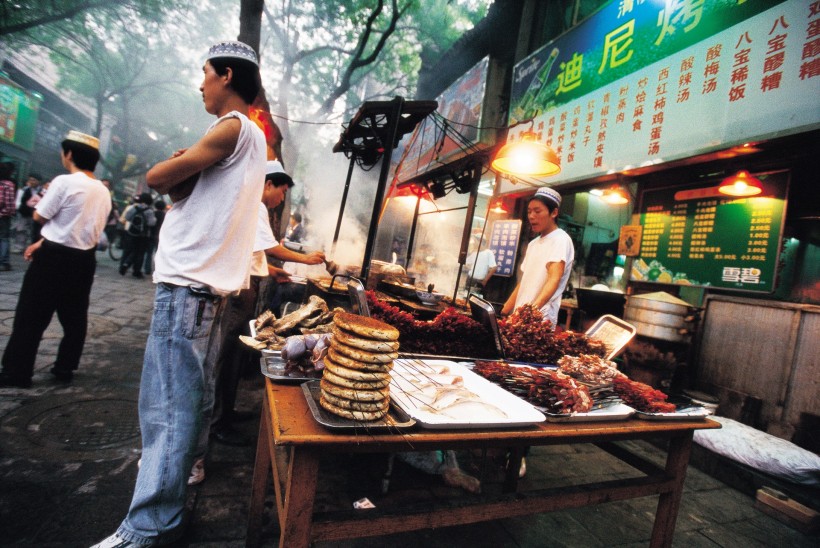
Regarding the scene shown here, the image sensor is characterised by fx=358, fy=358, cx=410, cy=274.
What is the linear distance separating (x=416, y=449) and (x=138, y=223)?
12751 millimetres

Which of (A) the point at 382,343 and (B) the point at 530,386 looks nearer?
(A) the point at 382,343

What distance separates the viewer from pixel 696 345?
5.68 m

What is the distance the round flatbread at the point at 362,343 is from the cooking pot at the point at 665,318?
5.48 metres

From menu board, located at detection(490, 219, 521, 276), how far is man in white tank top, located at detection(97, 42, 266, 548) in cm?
711

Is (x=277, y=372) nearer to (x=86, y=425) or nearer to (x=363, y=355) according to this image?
(x=363, y=355)

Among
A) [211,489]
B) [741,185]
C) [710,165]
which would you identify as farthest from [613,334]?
[710,165]

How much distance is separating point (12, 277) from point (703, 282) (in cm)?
1475

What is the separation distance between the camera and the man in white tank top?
6.44 ft

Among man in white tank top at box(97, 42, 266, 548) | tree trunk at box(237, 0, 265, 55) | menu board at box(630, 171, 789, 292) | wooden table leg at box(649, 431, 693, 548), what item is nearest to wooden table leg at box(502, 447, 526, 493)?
wooden table leg at box(649, 431, 693, 548)

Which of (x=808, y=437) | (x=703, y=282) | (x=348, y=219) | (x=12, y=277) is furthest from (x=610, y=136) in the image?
(x=12, y=277)

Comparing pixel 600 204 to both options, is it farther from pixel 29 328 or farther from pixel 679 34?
pixel 29 328

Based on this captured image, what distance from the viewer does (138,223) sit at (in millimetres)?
10875

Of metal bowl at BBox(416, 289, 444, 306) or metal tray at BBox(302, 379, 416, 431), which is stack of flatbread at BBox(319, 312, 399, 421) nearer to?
metal tray at BBox(302, 379, 416, 431)

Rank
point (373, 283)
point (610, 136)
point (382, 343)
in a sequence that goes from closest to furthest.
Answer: point (382, 343), point (373, 283), point (610, 136)
